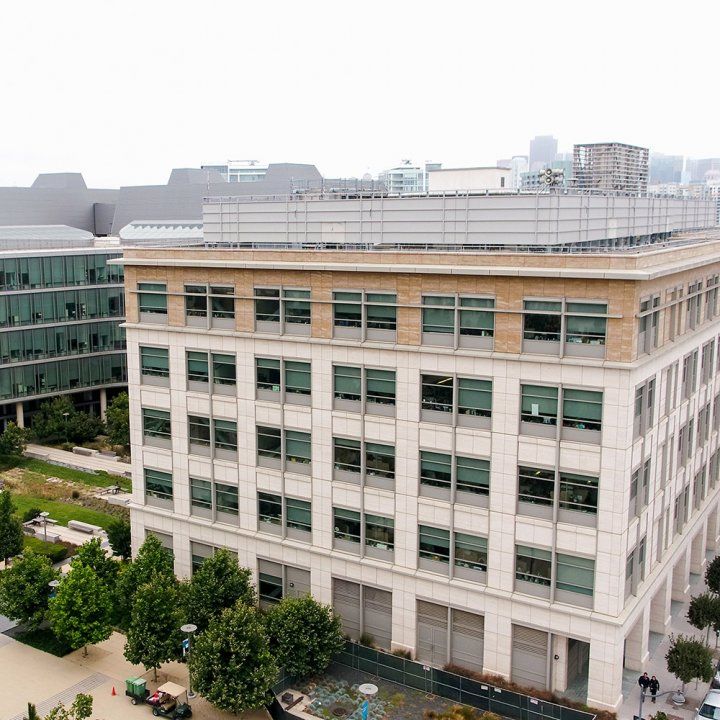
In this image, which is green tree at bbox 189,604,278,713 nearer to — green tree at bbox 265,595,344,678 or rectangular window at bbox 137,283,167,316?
green tree at bbox 265,595,344,678

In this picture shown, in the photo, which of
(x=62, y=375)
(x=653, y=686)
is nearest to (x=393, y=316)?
(x=653, y=686)

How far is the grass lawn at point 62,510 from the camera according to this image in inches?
2233

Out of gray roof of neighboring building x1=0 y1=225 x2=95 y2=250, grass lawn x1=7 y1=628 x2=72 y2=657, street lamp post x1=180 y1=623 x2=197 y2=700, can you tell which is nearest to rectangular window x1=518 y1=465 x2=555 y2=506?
street lamp post x1=180 y1=623 x2=197 y2=700

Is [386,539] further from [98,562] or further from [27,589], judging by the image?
[27,589]

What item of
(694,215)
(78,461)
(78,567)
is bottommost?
(78,461)

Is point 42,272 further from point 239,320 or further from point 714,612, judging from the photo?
point 714,612

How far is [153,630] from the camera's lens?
3556cm

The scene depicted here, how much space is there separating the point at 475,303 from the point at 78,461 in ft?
154

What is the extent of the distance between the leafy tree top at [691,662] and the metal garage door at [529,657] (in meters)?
5.50

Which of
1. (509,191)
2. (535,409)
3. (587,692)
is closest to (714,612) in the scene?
(587,692)

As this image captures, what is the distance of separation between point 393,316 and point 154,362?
44.8ft

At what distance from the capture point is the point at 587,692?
33688 mm

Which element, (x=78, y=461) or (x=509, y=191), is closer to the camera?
(x=509, y=191)

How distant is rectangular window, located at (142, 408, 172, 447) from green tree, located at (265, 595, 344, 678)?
11418 mm
